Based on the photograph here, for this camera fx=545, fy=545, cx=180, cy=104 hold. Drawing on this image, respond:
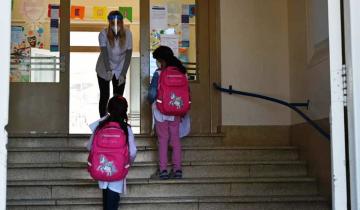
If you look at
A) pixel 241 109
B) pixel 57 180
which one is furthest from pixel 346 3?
pixel 241 109

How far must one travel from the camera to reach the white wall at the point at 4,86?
238cm

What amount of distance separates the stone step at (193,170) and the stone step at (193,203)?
1.55 feet

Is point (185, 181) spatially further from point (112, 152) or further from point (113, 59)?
point (113, 59)

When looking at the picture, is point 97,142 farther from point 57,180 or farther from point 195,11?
point 195,11

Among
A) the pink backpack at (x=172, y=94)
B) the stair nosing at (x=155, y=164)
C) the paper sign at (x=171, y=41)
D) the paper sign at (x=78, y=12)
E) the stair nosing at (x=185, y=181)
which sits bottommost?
the stair nosing at (x=185, y=181)

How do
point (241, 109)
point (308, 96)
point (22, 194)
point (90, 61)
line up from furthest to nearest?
point (90, 61), point (241, 109), point (308, 96), point (22, 194)

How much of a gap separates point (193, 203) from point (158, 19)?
104 inches

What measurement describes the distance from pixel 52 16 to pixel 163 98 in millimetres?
2246

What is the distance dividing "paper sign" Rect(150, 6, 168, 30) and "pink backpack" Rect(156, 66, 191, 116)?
5.10ft

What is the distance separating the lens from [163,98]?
5.08 m

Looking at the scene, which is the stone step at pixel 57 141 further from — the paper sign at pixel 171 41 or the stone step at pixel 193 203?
the paper sign at pixel 171 41

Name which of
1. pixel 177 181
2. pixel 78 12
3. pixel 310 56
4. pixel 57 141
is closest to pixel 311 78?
pixel 310 56

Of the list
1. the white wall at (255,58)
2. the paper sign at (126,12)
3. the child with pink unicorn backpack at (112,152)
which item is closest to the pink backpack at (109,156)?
the child with pink unicorn backpack at (112,152)

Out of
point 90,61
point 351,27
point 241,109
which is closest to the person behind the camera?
point 351,27
